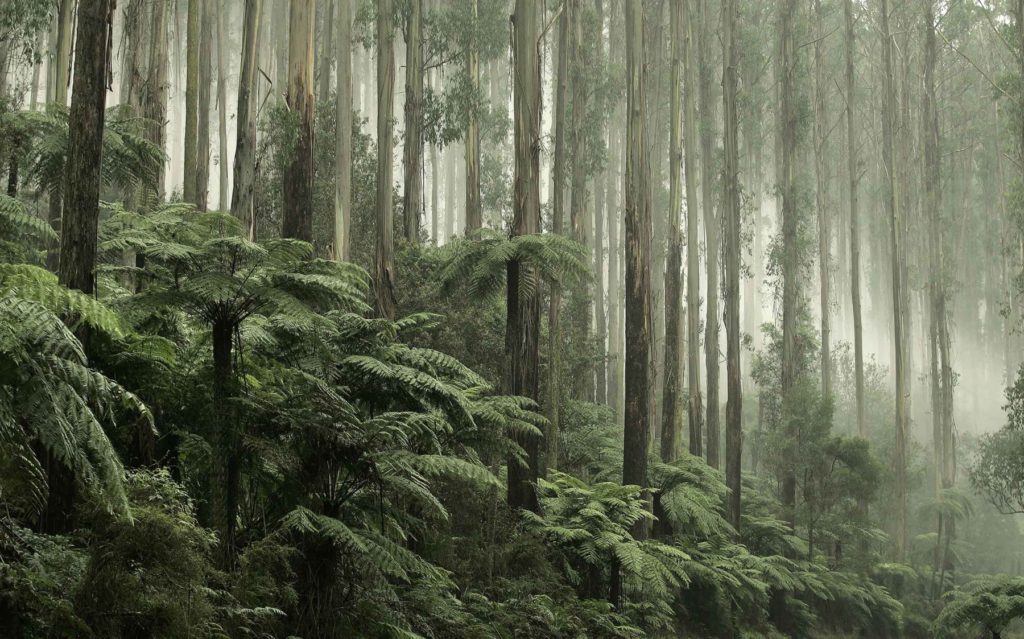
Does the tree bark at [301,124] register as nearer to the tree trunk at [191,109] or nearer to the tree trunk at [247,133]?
the tree trunk at [247,133]

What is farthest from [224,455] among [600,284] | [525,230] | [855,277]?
[600,284]

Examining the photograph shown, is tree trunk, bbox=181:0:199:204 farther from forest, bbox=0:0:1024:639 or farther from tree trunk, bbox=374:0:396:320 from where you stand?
tree trunk, bbox=374:0:396:320

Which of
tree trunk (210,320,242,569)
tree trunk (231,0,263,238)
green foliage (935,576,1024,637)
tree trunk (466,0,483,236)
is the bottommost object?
green foliage (935,576,1024,637)

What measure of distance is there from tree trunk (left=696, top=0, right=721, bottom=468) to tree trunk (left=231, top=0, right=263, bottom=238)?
12032 mm

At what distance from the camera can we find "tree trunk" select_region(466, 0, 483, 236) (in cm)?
1962

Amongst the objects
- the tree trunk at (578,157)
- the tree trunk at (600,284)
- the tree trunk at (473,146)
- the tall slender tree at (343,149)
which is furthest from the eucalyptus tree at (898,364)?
the tall slender tree at (343,149)

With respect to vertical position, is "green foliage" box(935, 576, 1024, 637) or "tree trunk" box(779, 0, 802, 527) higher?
"tree trunk" box(779, 0, 802, 527)

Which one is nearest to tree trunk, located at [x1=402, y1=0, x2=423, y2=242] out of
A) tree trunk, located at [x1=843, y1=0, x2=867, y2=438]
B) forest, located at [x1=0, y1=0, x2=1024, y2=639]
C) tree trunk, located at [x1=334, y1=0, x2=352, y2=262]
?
forest, located at [x1=0, y1=0, x2=1024, y2=639]

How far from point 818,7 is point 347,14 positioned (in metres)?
16.6

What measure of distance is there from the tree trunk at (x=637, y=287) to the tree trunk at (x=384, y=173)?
337cm

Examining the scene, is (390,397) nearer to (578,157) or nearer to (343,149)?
(343,149)

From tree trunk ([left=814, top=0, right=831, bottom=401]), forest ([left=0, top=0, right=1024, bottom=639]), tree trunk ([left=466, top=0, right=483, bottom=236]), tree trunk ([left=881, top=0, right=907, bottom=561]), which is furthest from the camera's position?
tree trunk ([left=814, top=0, right=831, bottom=401])

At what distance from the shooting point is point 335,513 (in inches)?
233

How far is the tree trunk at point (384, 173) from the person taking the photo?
13.2 metres
